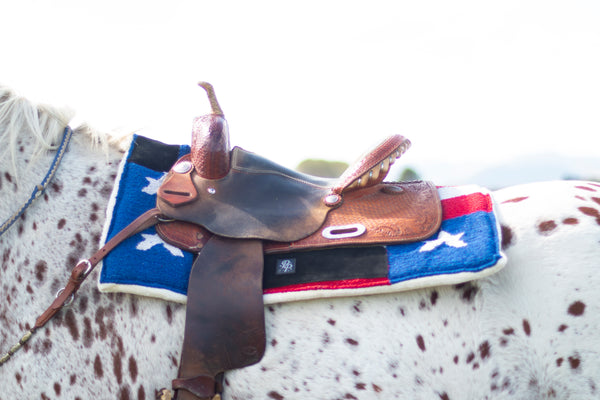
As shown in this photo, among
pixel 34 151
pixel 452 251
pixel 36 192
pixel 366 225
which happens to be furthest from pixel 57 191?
pixel 452 251

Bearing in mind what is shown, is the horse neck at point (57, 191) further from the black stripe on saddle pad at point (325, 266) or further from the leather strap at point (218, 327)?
the black stripe on saddle pad at point (325, 266)

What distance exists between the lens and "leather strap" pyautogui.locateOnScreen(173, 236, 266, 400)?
1.38 m

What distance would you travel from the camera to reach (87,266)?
1479 millimetres

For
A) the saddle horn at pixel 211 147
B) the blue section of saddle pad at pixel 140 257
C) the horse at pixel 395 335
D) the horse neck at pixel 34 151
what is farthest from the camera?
the horse neck at pixel 34 151

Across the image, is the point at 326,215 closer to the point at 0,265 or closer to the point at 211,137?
the point at 211,137

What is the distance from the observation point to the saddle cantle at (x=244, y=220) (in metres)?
1.40

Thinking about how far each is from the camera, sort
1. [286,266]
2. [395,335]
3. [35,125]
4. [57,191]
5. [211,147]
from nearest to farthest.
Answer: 1. [395,335]
2. [286,266]
3. [211,147]
4. [57,191]
5. [35,125]

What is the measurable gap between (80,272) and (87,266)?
1.1 inches

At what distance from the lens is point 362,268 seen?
4.62 ft

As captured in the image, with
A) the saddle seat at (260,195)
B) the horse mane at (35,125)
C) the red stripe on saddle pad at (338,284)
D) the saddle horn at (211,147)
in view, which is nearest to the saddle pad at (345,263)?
the red stripe on saddle pad at (338,284)

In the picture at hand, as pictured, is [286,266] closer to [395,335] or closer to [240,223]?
[240,223]

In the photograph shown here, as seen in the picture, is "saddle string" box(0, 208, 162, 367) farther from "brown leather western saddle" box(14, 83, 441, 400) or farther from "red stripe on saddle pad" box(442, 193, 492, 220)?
"red stripe on saddle pad" box(442, 193, 492, 220)

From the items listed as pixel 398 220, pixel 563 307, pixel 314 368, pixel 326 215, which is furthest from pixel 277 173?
pixel 563 307

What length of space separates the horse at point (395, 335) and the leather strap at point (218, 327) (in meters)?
0.05
